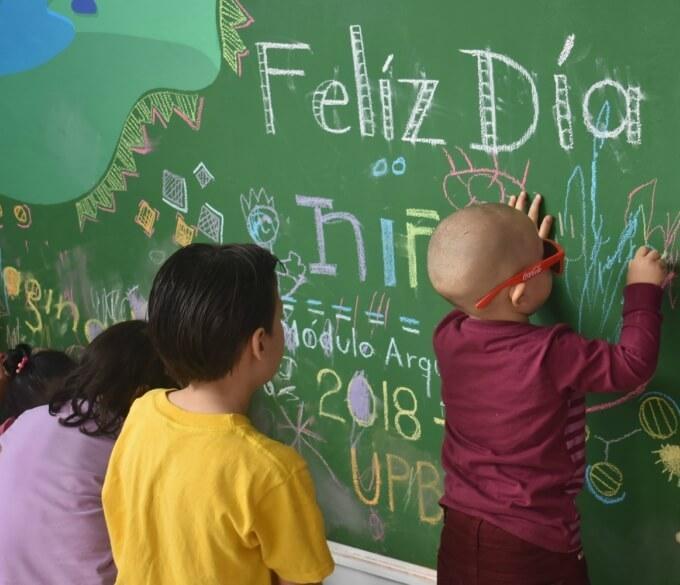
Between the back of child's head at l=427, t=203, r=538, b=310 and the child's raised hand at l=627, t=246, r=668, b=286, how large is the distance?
165 millimetres

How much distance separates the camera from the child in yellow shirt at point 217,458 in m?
1.54

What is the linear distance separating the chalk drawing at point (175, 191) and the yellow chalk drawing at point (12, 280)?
0.68 meters

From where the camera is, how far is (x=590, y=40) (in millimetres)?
1712

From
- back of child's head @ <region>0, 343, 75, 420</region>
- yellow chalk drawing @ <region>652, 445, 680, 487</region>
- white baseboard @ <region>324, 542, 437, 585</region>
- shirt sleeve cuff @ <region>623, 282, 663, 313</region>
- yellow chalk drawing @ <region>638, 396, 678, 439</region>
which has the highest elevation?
shirt sleeve cuff @ <region>623, 282, 663, 313</region>

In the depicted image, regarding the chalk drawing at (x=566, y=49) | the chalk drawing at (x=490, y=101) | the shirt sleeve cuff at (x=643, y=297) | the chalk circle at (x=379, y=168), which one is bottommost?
the shirt sleeve cuff at (x=643, y=297)

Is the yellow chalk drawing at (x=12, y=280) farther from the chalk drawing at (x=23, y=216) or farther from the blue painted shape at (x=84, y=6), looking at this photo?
the blue painted shape at (x=84, y=6)

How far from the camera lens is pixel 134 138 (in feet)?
8.01

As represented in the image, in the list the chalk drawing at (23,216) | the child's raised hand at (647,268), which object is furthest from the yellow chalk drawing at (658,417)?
the chalk drawing at (23,216)

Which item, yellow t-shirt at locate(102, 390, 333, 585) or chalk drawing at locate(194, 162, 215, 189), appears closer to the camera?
yellow t-shirt at locate(102, 390, 333, 585)

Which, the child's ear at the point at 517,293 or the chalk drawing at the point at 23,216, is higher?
the chalk drawing at the point at 23,216

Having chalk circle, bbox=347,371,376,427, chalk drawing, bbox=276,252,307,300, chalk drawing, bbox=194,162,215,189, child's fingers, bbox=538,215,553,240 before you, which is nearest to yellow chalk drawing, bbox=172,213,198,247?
chalk drawing, bbox=194,162,215,189

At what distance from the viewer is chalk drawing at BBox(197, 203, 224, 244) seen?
235cm

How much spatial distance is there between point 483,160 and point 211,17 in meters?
0.70

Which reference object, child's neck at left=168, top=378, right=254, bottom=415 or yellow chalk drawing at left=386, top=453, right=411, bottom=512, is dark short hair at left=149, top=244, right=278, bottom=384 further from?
yellow chalk drawing at left=386, top=453, right=411, bottom=512
